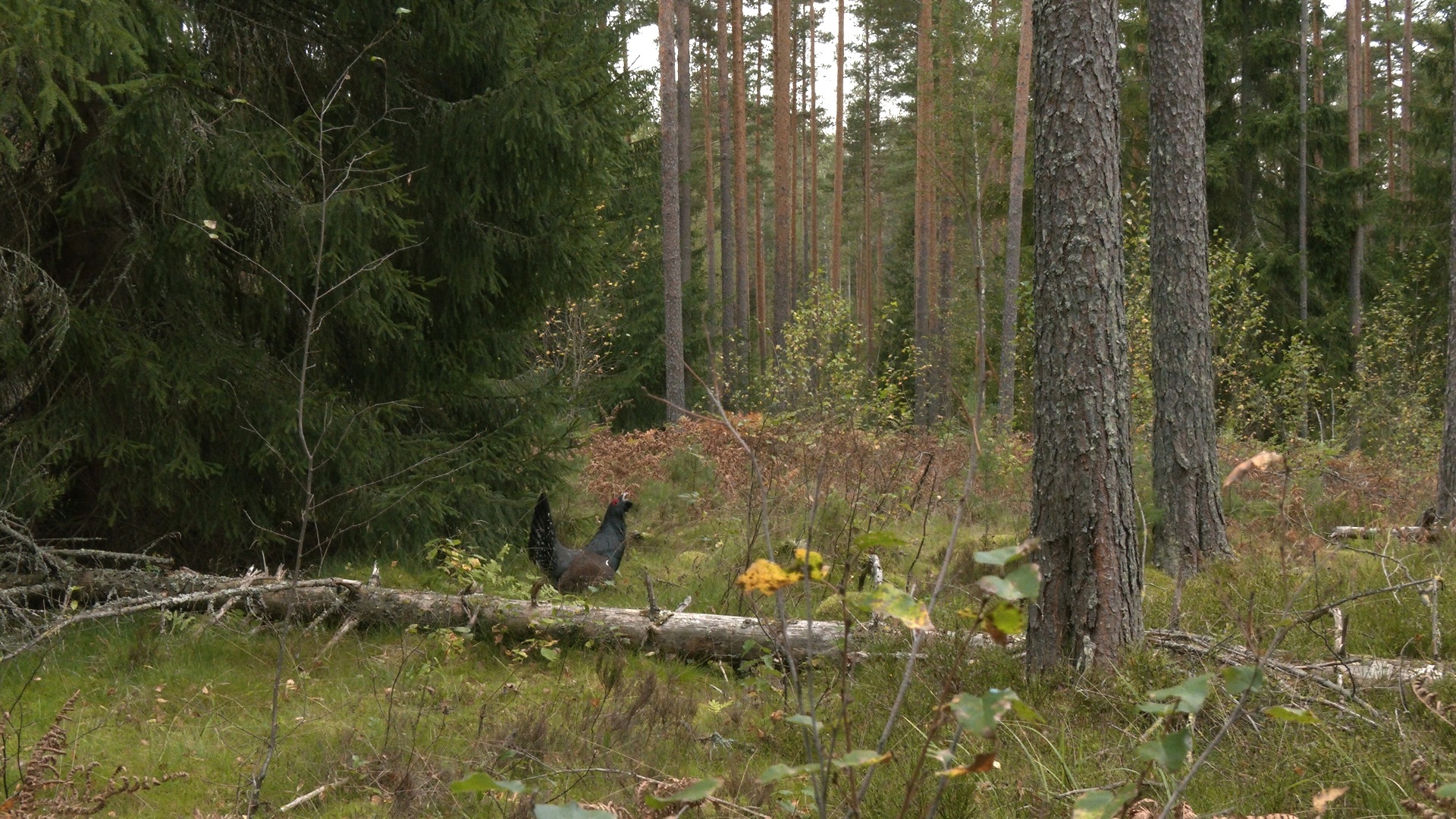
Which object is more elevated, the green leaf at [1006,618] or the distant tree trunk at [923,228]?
the distant tree trunk at [923,228]

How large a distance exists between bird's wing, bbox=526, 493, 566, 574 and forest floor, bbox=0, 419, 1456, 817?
50 centimetres

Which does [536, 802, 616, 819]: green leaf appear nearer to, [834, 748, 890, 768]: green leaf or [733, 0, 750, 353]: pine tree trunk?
[834, 748, 890, 768]: green leaf

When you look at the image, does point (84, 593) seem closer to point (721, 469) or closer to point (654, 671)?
point (654, 671)

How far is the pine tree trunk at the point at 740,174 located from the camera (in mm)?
25188

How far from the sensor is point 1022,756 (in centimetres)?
364

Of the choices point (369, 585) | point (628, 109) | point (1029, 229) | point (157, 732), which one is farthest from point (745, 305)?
point (157, 732)

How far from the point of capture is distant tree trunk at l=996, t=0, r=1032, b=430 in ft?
56.6

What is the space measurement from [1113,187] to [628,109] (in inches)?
243

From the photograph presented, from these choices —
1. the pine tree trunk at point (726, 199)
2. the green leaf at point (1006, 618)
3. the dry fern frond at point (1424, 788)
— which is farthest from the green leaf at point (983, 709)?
the pine tree trunk at point (726, 199)

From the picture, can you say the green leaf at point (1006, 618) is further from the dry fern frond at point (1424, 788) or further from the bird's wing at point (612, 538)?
the bird's wing at point (612, 538)

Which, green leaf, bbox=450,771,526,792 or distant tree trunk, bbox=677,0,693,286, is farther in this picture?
distant tree trunk, bbox=677,0,693,286

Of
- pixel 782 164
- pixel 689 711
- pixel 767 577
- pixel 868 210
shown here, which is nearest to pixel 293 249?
pixel 689 711

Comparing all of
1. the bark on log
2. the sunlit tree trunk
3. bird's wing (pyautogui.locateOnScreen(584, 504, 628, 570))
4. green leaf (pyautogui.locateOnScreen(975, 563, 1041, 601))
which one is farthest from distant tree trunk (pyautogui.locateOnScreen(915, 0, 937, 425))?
green leaf (pyautogui.locateOnScreen(975, 563, 1041, 601))

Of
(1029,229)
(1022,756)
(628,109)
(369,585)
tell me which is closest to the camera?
(1022,756)
